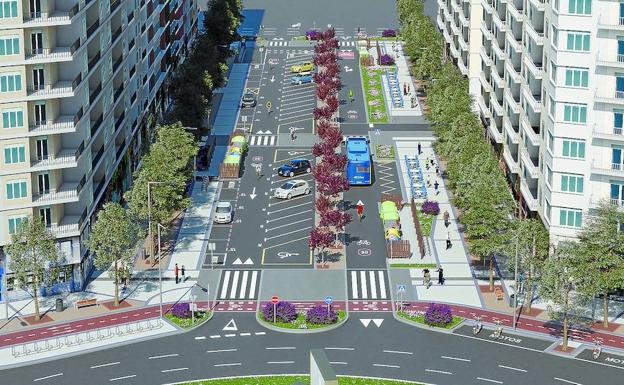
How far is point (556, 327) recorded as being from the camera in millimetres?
125625

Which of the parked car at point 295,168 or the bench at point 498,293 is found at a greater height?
the parked car at point 295,168

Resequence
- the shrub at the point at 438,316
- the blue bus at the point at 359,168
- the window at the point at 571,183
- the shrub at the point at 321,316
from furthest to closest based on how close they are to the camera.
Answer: the blue bus at the point at 359,168
the window at the point at 571,183
the shrub at the point at 321,316
the shrub at the point at 438,316

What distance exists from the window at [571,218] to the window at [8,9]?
58348 millimetres

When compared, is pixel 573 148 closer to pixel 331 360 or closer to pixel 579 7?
pixel 579 7

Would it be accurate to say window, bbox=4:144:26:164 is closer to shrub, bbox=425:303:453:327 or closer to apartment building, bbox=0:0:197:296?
apartment building, bbox=0:0:197:296

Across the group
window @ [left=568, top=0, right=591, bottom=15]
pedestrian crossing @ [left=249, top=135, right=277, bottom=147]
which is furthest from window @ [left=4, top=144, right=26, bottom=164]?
pedestrian crossing @ [left=249, top=135, right=277, bottom=147]

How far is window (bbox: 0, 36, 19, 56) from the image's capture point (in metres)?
125

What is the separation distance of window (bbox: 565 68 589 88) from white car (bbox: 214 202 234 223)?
44.7 m

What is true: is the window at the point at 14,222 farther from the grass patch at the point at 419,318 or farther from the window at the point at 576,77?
the window at the point at 576,77

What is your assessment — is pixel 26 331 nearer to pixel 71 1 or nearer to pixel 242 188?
pixel 71 1

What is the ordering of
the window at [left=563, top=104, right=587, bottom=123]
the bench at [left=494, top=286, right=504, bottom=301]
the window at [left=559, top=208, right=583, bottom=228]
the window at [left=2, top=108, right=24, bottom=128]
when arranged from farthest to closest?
the window at [left=559, top=208, right=583, bottom=228]
the bench at [left=494, top=286, right=504, bottom=301]
the window at [left=563, top=104, right=587, bottom=123]
the window at [left=2, top=108, right=24, bottom=128]

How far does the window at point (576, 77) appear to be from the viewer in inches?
5148

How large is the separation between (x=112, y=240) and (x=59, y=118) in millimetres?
14192

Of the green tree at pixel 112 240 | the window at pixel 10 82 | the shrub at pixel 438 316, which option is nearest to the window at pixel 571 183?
the shrub at pixel 438 316
